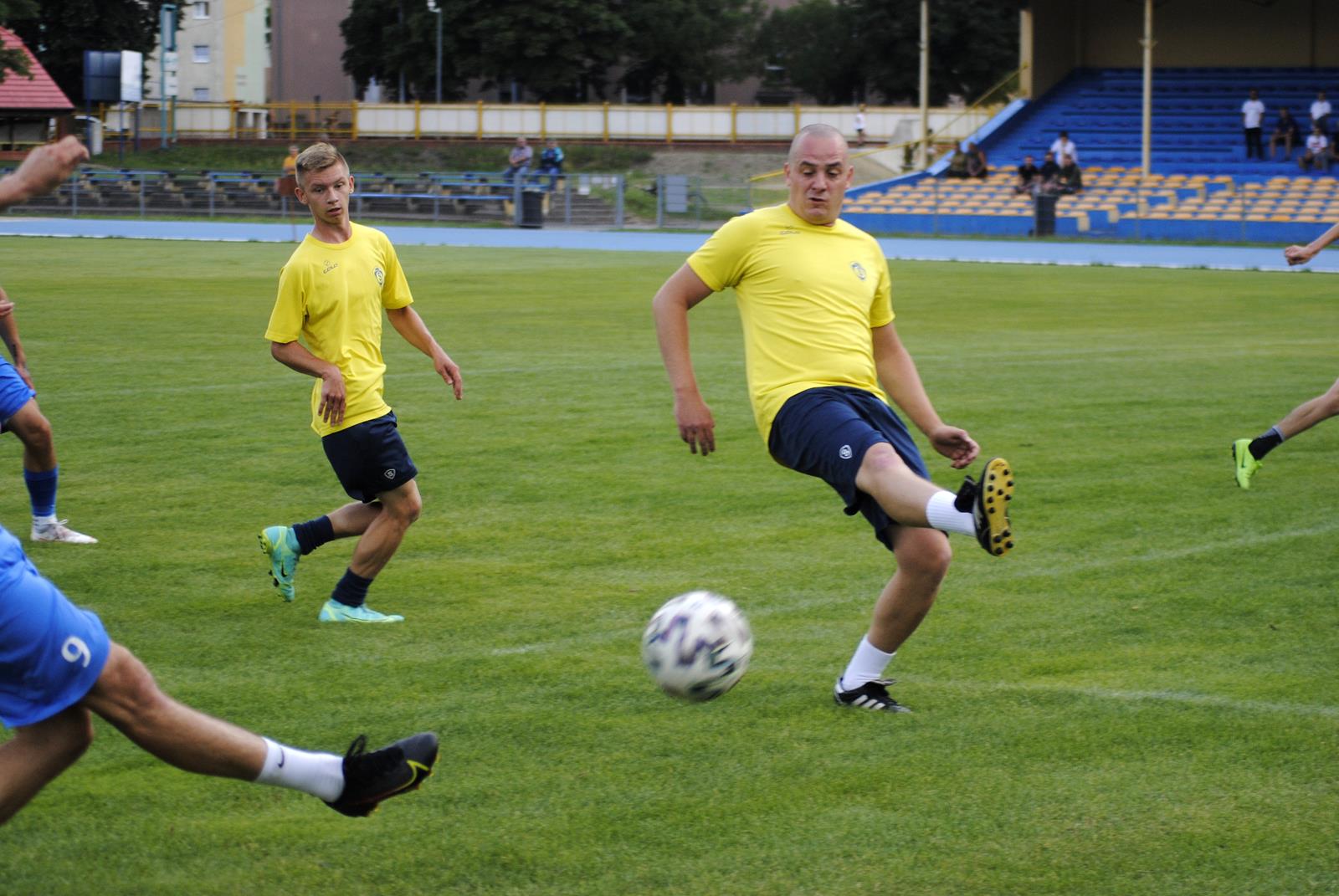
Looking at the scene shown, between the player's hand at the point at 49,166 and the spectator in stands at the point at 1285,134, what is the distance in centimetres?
4204

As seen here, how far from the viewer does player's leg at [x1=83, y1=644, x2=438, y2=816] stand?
3781 millimetres

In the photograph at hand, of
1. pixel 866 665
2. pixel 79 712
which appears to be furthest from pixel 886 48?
pixel 79 712

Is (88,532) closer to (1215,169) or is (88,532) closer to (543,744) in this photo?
(543,744)

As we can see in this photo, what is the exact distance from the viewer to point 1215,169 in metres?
42.1

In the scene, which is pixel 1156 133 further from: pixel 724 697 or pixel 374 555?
pixel 724 697

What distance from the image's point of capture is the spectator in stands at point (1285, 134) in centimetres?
4138

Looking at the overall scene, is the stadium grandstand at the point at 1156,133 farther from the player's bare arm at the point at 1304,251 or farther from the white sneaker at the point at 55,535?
the white sneaker at the point at 55,535

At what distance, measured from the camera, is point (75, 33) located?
70188mm

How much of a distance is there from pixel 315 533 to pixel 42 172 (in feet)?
12.0

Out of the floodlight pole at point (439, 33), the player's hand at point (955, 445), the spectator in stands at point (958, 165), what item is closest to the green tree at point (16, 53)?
the floodlight pole at point (439, 33)

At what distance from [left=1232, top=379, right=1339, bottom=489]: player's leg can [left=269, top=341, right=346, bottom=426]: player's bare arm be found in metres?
5.88

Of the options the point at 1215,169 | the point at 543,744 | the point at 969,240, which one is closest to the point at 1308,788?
the point at 543,744

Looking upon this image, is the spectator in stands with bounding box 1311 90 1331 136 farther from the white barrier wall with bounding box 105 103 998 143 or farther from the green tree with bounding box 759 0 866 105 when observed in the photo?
the green tree with bounding box 759 0 866 105

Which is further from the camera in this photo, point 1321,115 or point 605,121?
point 605,121
